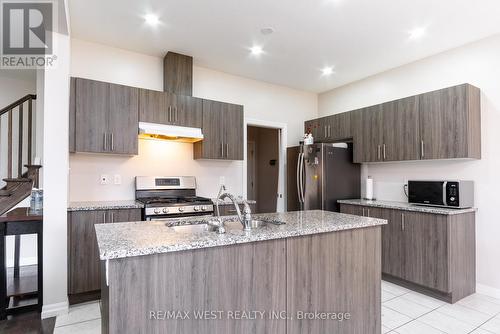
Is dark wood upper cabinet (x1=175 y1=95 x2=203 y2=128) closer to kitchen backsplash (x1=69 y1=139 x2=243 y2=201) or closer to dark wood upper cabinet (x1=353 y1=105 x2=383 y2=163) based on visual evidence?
kitchen backsplash (x1=69 y1=139 x2=243 y2=201)

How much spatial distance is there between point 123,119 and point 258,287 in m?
2.46

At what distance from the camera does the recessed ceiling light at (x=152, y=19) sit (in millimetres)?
2766

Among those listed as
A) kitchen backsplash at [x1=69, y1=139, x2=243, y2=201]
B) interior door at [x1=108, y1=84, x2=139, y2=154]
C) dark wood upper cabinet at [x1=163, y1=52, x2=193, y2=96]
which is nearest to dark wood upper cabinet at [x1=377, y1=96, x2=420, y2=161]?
kitchen backsplash at [x1=69, y1=139, x2=243, y2=201]

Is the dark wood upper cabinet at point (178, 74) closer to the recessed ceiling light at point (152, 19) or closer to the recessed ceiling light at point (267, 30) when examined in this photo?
the recessed ceiling light at point (152, 19)

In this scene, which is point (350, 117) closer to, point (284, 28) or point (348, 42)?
point (348, 42)

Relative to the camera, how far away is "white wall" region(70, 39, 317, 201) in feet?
10.9

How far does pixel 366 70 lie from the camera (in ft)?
13.5

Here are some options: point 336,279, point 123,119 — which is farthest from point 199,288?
point 123,119

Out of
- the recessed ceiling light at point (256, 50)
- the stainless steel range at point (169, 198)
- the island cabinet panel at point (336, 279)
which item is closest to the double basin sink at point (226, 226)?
the island cabinet panel at point (336, 279)

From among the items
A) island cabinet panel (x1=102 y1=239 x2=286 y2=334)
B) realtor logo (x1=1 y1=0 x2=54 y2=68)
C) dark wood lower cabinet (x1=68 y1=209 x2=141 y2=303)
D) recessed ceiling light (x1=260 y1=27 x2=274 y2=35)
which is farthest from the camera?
recessed ceiling light (x1=260 y1=27 x2=274 y2=35)

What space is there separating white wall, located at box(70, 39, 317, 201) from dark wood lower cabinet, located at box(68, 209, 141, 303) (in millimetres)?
621

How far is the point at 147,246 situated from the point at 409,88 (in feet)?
12.7

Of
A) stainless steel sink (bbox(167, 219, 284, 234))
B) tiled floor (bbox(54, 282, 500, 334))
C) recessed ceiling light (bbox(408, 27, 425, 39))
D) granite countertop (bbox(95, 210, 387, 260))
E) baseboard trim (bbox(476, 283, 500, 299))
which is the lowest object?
tiled floor (bbox(54, 282, 500, 334))

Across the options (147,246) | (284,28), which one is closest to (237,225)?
(147,246)
